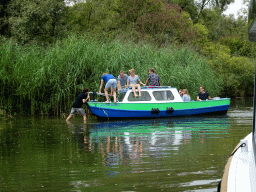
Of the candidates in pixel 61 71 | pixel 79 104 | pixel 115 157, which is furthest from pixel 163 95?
pixel 115 157

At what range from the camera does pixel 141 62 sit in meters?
23.7

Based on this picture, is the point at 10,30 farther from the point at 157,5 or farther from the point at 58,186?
the point at 58,186

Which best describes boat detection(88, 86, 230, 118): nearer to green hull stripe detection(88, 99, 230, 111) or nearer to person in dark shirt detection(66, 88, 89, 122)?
green hull stripe detection(88, 99, 230, 111)

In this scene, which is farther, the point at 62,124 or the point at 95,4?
the point at 95,4

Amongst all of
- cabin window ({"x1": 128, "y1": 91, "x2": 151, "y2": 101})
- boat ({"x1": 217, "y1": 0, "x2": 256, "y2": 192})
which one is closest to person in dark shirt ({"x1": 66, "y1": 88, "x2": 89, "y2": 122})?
cabin window ({"x1": 128, "y1": 91, "x2": 151, "y2": 101})

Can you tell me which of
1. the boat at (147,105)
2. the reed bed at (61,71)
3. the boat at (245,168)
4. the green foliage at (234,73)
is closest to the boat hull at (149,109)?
the boat at (147,105)

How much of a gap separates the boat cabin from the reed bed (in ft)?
6.94

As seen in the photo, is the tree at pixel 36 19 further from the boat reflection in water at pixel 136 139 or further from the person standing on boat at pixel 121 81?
the boat reflection in water at pixel 136 139

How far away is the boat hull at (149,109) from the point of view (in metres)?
20.3

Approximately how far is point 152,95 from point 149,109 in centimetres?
64

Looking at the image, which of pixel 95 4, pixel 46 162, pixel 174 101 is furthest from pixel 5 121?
pixel 95 4

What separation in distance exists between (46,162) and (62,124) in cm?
871

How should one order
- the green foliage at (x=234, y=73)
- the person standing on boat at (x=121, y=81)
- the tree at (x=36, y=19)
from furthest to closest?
the green foliage at (x=234, y=73), the tree at (x=36, y=19), the person standing on boat at (x=121, y=81)

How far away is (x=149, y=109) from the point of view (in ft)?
68.6
